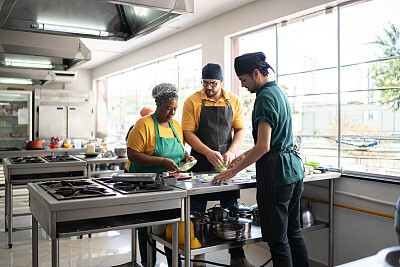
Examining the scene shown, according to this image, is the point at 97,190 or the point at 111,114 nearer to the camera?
the point at 97,190

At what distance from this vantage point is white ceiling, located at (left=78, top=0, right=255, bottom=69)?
4752 millimetres


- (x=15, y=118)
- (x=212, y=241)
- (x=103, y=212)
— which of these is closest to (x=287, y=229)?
(x=212, y=241)

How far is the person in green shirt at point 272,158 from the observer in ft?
8.16

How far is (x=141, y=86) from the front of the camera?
26.6 ft

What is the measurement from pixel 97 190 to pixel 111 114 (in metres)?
7.84

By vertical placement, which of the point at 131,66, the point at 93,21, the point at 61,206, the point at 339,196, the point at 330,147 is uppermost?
the point at 131,66

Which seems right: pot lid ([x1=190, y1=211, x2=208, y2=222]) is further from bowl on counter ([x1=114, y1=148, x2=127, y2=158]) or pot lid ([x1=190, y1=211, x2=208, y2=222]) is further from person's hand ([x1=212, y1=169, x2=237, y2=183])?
bowl on counter ([x1=114, y1=148, x2=127, y2=158])

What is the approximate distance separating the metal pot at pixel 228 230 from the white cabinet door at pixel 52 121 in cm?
743

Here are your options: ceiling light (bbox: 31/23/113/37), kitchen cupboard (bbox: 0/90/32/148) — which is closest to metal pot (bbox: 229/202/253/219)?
ceiling light (bbox: 31/23/113/37)

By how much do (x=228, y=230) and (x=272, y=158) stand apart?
686 millimetres

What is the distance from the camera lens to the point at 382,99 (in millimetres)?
3320

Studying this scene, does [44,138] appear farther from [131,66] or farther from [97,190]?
[97,190]

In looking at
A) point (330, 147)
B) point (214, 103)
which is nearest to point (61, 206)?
point (214, 103)

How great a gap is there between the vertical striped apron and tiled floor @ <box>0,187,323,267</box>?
128 centimetres
